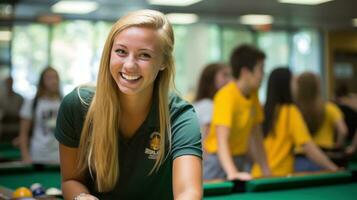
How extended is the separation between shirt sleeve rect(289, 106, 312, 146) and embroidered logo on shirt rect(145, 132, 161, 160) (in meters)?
2.40

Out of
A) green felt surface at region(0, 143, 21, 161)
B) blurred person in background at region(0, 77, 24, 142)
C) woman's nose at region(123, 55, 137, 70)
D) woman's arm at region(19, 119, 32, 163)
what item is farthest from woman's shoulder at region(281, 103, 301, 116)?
blurred person in background at region(0, 77, 24, 142)

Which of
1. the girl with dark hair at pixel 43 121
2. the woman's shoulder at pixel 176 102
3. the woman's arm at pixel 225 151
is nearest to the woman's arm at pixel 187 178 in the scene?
the woman's shoulder at pixel 176 102

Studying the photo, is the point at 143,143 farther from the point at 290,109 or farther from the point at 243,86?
the point at 290,109

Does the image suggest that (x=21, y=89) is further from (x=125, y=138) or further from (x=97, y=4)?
(x=125, y=138)

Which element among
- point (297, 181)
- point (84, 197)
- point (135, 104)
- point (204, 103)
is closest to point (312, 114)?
point (204, 103)

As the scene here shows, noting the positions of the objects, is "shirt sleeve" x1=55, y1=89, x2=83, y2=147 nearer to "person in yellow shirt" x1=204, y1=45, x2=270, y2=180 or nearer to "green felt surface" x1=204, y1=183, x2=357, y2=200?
"green felt surface" x1=204, y1=183, x2=357, y2=200

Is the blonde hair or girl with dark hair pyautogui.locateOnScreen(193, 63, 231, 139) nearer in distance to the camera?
the blonde hair

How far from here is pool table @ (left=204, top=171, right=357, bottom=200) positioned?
2902mm

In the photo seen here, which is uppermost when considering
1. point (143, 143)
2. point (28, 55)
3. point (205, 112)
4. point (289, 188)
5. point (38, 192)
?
point (28, 55)

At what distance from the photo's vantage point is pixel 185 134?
6.39ft

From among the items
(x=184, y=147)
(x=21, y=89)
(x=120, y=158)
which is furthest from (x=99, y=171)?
(x=21, y=89)

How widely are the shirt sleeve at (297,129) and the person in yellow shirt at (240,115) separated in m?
0.33

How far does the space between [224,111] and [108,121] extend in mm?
1823

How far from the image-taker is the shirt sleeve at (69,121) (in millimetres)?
1961
